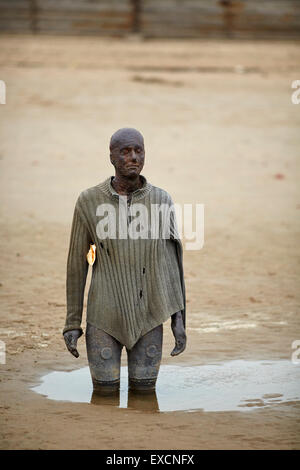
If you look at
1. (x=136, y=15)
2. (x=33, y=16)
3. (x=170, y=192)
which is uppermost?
(x=136, y=15)

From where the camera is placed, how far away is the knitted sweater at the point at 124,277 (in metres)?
5.13

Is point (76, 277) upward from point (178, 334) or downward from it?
upward

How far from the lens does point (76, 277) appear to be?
17.3 ft

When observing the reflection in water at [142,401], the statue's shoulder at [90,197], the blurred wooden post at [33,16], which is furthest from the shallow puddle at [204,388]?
the blurred wooden post at [33,16]

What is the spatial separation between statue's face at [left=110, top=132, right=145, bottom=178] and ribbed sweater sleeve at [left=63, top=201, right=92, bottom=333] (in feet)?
1.03

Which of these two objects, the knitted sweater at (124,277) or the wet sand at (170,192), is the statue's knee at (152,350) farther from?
the wet sand at (170,192)

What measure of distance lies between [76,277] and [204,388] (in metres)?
1.02

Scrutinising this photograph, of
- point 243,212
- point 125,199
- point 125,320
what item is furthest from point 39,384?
point 243,212

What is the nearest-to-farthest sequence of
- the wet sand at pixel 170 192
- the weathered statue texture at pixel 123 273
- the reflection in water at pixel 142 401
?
the wet sand at pixel 170 192 → the weathered statue texture at pixel 123 273 → the reflection in water at pixel 142 401

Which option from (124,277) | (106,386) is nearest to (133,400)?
(106,386)

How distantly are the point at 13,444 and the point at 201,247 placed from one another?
511cm

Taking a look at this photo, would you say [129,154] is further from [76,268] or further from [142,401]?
[142,401]

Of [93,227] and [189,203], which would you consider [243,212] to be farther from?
[93,227]

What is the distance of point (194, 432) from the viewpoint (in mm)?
4766
